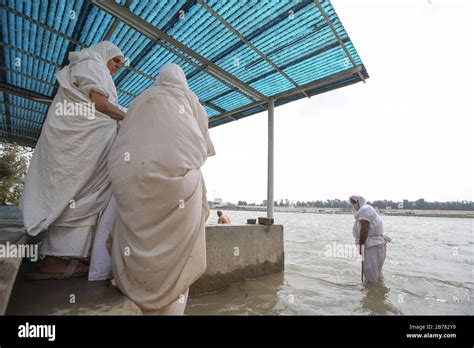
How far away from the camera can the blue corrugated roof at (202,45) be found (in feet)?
11.4

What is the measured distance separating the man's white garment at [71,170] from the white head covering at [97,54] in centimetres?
16

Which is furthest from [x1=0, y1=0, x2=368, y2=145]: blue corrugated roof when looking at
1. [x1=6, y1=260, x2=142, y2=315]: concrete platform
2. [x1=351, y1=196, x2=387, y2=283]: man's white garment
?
[x1=6, y1=260, x2=142, y2=315]: concrete platform

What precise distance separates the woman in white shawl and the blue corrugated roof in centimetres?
274

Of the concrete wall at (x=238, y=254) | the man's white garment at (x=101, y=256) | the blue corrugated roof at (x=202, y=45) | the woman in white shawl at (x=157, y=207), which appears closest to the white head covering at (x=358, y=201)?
the concrete wall at (x=238, y=254)

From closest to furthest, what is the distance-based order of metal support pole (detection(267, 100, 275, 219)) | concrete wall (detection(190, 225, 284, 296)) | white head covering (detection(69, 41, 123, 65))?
→ white head covering (detection(69, 41, 123, 65)), concrete wall (detection(190, 225, 284, 296)), metal support pole (detection(267, 100, 275, 219))

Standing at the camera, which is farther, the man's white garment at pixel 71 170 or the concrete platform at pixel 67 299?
the man's white garment at pixel 71 170

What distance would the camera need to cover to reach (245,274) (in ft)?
16.2

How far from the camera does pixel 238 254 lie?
4836 mm

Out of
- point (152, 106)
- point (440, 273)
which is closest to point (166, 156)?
point (152, 106)

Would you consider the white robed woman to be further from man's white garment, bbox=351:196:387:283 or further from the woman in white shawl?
man's white garment, bbox=351:196:387:283

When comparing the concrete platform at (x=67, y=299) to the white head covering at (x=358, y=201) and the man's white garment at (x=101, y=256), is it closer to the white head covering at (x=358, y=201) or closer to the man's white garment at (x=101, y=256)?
the man's white garment at (x=101, y=256)

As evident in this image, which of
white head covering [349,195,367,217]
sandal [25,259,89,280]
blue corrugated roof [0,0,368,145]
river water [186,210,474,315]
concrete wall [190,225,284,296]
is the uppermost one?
blue corrugated roof [0,0,368,145]

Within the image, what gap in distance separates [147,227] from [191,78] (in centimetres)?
433

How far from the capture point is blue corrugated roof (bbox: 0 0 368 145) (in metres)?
3.46
